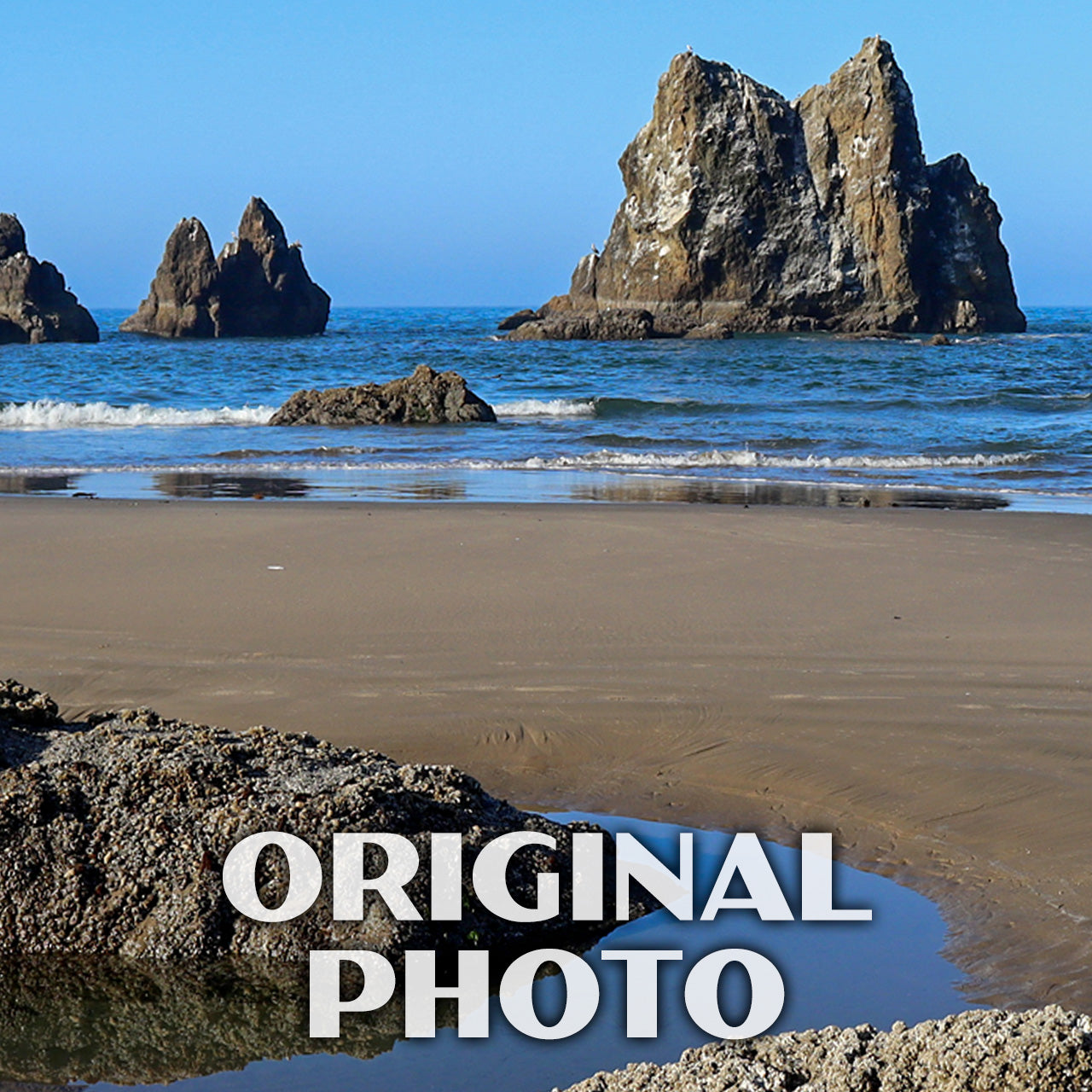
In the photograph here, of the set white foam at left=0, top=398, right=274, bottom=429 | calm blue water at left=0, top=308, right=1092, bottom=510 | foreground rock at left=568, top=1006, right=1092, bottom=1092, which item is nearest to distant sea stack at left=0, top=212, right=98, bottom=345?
calm blue water at left=0, top=308, right=1092, bottom=510

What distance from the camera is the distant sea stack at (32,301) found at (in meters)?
57.3

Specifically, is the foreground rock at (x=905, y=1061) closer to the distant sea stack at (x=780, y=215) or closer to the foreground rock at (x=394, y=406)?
the foreground rock at (x=394, y=406)

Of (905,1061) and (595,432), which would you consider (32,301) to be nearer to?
(595,432)

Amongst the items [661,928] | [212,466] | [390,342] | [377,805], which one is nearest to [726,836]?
[661,928]

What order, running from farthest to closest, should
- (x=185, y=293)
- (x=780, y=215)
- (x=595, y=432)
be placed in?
(x=185, y=293)
(x=780, y=215)
(x=595, y=432)

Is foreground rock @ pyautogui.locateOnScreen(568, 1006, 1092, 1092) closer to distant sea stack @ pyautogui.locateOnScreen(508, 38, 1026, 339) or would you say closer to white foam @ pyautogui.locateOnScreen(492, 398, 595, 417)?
white foam @ pyautogui.locateOnScreen(492, 398, 595, 417)

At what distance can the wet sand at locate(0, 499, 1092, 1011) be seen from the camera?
13.2 ft

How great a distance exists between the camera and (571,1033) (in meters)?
2.82

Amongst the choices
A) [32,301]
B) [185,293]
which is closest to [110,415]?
[32,301]

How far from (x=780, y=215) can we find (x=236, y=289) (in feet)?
93.0

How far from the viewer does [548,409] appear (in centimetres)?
2398

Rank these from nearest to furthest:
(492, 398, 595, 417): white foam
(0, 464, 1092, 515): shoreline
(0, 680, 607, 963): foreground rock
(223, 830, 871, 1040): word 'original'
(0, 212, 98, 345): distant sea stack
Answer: (223, 830, 871, 1040): word 'original'
(0, 680, 607, 963): foreground rock
(0, 464, 1092, 515): shoreline
(492, 398, 595, 417): white foam
(0, 212, 98, 345): distant sea stack

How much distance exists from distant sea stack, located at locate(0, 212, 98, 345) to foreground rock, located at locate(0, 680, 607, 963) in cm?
5719

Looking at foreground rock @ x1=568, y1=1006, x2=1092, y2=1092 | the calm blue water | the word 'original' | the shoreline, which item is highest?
the calm blue water
